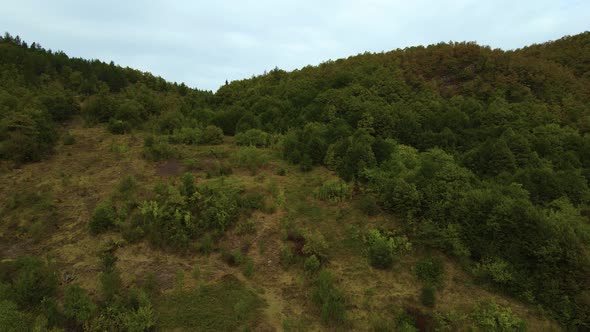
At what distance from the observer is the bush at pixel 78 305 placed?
9711 mm

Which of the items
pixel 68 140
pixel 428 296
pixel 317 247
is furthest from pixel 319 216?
pixel 68 140

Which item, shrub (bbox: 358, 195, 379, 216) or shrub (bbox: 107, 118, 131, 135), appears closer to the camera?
shrub (bbox: 358, 195, 379, 216)

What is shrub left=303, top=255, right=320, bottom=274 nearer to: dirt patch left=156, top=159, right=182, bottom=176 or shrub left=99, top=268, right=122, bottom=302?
shrub left=99, top=268, right=122, bottom=302

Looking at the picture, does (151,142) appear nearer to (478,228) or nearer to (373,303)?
(373,303)

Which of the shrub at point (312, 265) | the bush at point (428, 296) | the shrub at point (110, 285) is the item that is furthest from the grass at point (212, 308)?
the bush at point (428, 296)

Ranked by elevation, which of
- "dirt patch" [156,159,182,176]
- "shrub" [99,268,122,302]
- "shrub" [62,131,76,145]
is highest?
"shrub" [62,131,76,145]

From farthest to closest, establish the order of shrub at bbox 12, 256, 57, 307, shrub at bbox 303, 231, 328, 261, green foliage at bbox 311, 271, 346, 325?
shrub at bbox 303, 231, 328, 261
green foliage at bbox 311, 271, 346, 325
shrub at bbox 12, 256, 57, 307

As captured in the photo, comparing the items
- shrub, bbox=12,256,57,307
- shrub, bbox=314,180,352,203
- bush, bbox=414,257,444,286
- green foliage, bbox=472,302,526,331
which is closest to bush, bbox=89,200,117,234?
shrub, bbox=12,256,57,307

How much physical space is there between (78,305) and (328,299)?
272 inches

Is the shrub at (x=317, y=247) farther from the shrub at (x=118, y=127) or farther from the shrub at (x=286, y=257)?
the shrub at (x=118, y=127)

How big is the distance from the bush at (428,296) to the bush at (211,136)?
16409 millimetres

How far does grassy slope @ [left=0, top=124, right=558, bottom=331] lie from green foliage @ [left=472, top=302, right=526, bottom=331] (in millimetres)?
478

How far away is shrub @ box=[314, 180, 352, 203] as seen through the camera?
51.7ft

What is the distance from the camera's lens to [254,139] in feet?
74.1
